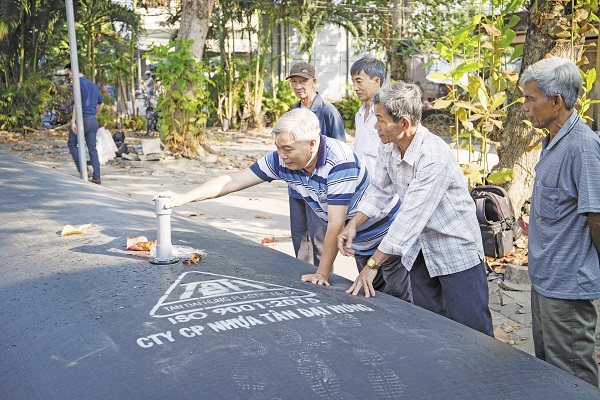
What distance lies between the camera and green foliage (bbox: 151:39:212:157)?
38.1ft

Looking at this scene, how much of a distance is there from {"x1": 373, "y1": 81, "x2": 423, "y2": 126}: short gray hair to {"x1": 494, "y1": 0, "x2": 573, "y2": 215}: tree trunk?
364 cm

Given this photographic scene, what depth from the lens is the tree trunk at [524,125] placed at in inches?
240

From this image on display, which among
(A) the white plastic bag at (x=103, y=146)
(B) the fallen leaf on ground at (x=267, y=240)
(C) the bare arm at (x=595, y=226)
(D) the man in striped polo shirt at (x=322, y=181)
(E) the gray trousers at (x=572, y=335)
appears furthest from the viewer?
(A) the white plastic bag at (x=103, y=146)

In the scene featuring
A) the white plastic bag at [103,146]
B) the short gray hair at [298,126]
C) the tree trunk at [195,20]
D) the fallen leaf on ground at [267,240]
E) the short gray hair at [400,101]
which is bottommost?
the fallen leaf on ground at [267,240]

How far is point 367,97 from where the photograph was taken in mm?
4641

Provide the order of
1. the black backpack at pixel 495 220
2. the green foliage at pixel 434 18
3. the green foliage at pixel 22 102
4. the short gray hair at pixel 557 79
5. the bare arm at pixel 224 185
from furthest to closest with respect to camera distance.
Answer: the green foliage at pixel 434 18, the green foliage at pixel 22 102, the black backpack at pixel 495 220, the bare arm at pixel 224 185, the short gray hair at pixel 557 79

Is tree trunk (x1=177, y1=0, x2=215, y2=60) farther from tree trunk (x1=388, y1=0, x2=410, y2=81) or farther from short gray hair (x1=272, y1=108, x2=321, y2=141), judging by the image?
tree trunk (x1=388, y1=0, x2=410, y2=81)

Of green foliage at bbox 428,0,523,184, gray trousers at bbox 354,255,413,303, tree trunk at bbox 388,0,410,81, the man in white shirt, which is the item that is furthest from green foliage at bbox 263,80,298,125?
gray trousers at bbox 354,255,413,303

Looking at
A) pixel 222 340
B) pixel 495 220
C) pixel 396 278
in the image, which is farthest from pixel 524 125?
pixel 222 340

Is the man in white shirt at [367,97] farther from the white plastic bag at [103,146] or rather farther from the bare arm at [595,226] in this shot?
the white plastic bag at [103,146]

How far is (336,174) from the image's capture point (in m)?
3.06

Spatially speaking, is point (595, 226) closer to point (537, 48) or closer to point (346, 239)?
point (346, 239)

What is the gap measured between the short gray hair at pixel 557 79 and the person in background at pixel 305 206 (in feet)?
6.10

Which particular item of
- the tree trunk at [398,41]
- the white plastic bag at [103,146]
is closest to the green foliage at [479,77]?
the white plastic bag at [103,146]
